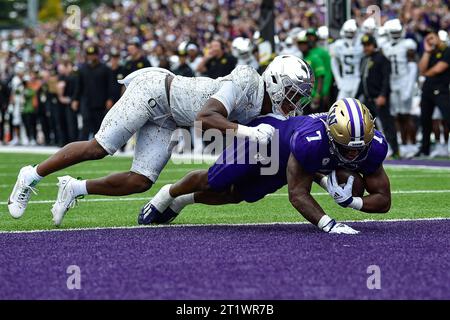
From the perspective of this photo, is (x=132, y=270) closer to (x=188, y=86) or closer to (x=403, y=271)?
(x=403, y=271)

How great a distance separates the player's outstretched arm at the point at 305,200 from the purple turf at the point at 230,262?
84 millimetres

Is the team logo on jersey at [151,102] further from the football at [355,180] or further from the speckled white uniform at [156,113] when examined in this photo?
the football at [355,180]

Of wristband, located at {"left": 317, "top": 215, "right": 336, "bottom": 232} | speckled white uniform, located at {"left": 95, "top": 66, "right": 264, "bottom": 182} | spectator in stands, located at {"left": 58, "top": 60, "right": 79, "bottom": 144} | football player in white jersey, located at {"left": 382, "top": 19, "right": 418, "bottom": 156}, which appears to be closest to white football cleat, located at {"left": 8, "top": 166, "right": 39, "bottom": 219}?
speckled white uniform, located at {"left": 95, "top": 66, "right": 264, "bottom": 182}

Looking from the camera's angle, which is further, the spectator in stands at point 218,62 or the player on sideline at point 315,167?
the spectator in stands at point 218,62

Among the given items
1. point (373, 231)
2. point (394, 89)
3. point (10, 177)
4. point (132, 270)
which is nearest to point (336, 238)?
point (373, 231)

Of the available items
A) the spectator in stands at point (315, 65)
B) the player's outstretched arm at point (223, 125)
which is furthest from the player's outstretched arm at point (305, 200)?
the spectator in stands at point (315, 65)

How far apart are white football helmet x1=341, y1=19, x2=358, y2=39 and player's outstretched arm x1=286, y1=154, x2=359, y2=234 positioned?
910 centimetres

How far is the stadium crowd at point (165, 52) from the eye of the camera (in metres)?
15.6

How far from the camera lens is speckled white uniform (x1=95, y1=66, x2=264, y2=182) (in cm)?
688

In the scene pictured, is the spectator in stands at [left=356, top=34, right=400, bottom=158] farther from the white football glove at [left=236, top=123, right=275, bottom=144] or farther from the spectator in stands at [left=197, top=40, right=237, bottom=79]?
the white football glove at [left=236, top=123, right=275, bottom=144]

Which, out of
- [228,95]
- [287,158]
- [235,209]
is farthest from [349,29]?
[228,95]

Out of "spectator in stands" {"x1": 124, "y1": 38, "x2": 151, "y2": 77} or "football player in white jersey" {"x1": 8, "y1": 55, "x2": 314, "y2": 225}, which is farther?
"spectator in stands" {"x1": 124, "y1": 38, "x2": 151, "y2": 77}

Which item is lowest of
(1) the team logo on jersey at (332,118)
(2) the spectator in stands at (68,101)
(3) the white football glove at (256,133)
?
(2) the spectator in stands at (68,101)

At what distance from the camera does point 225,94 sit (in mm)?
6520
